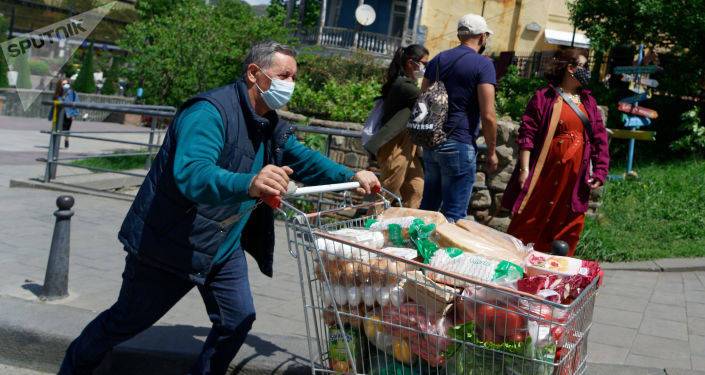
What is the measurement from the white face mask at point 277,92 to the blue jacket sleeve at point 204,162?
29 cm

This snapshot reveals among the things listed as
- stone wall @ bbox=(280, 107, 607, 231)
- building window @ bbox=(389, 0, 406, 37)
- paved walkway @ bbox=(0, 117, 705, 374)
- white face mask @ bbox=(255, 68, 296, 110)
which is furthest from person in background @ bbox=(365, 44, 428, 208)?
building window @ bbox=(389, 0, 406, 37)

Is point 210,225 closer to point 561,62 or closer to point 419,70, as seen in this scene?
point 561,62

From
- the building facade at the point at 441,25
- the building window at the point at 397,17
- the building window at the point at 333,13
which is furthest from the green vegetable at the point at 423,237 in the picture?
the building window at the point at 333,13

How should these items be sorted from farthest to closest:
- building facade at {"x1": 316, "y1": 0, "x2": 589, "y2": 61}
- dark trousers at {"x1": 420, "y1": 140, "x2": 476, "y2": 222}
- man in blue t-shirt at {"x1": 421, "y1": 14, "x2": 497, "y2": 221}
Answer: building facade at {"x1": 316, "y1": 0, "x2": 589, "y2": 61} < dark trousers at {"x1": 420, "y1": 140, "x2": 476, "y2": 222} < man in blue t-shirt at {"x1": 421, "y1": 14, "x2": 497, "y2": 221}

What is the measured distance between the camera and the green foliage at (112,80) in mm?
36781

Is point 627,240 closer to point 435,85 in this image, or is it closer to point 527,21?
point 435,85

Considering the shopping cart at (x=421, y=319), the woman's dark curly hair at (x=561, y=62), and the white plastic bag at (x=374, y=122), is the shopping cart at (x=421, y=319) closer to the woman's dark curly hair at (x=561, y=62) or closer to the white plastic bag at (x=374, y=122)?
the woman's dark curly hair at (x=561, y=62)

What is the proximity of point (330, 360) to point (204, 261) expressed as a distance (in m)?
0.72

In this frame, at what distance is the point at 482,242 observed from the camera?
3.48 meters

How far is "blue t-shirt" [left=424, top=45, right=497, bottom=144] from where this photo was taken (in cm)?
586

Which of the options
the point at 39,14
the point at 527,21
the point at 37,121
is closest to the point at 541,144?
the point at 37,121

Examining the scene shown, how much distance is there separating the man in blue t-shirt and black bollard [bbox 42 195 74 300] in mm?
2648

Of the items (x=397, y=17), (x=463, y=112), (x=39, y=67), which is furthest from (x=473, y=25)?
(x=39, y=67)

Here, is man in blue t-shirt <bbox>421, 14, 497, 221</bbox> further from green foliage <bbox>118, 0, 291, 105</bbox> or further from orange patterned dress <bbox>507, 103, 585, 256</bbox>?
green foliage <bbox>118, 0, 291, 105</bbox>
